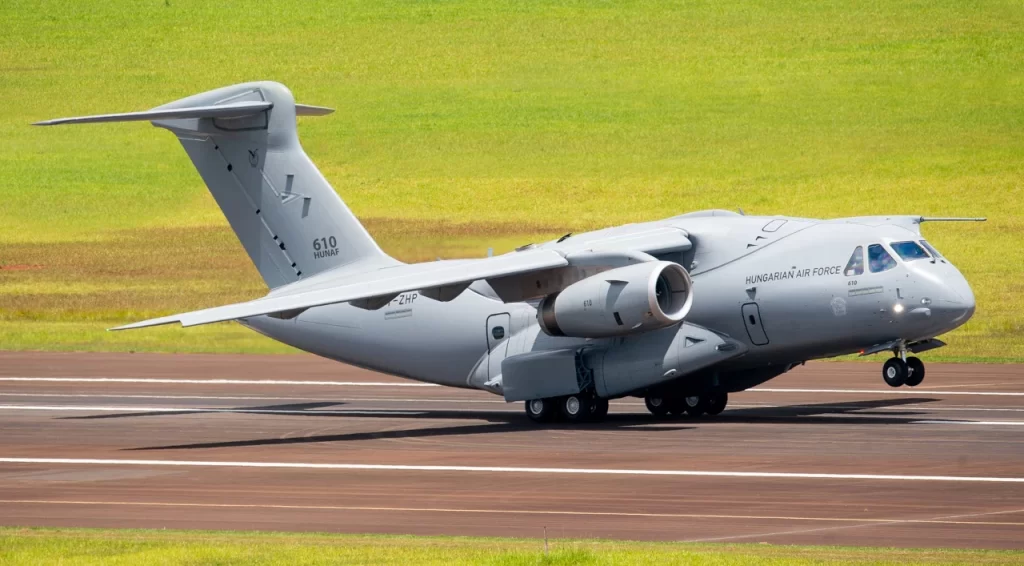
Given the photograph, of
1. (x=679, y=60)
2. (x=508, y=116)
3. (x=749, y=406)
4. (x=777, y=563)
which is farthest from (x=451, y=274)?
(x=679, y=60)

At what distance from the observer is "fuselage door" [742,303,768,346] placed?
23922 mm

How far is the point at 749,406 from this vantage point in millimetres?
28156

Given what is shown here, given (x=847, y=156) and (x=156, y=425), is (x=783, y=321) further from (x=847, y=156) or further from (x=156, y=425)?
(x=847, y=156)

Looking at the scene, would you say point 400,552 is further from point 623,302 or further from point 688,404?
point 688,404

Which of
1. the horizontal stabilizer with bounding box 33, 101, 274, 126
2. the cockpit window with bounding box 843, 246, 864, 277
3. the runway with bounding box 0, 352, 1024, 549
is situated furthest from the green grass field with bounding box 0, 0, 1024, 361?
the cockpit window with bounding box 843, 246, 864, 277

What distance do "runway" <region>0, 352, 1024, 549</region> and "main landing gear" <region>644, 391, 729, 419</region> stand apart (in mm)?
458

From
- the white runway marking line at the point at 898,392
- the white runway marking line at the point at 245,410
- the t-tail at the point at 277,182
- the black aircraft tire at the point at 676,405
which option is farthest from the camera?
the white runway marking line at the point at 898,392

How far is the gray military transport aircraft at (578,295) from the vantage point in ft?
76.5

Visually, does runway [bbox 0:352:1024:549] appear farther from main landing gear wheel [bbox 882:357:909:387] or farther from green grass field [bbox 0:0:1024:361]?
green grass field [bbox 0:0:1024:361]

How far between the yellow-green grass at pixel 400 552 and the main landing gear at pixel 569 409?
10.5 meters

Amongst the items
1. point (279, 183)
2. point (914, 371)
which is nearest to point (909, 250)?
point (914, 371)

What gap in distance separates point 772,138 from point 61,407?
4982 cm

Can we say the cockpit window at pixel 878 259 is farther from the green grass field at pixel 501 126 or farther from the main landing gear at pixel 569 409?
the green grass field at pixel 501 126

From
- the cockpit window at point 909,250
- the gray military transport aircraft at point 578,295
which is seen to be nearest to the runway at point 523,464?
the gray military transport aircraft at point 578,295
